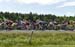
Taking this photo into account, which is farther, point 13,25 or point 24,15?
point 24,15

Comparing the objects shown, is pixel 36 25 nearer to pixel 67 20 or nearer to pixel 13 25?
pixel 13 25

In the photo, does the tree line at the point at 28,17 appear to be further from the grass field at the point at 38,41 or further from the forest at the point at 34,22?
the grass field at the point at 38,41

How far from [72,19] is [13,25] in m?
19.2

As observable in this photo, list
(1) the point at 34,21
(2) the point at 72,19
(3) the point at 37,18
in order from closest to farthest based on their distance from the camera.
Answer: (1) the point at 34,21
(3) the point at 37,18
(2) the point at 72,19

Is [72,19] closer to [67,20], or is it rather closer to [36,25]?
[67,20]

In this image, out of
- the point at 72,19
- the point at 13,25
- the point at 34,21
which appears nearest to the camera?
the point at 13,25

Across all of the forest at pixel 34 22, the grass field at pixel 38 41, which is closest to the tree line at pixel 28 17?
the forest at pixel 34 22

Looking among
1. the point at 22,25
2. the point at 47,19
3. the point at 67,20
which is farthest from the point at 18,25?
the point at 67,20

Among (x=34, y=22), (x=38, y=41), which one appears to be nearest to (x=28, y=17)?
(x=34, y=22)

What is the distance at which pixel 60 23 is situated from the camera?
63.7 meters

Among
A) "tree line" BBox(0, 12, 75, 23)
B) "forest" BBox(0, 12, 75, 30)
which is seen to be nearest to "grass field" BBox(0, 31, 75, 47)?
"forest" BBox(0, 12, 75, 30)

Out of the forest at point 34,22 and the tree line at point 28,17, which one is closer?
the forest at point 34,22

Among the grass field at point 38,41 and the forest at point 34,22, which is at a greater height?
the grass field at point 38,41

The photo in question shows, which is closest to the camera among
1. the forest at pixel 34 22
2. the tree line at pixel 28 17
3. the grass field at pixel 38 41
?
the grass field at pixel 38 41
